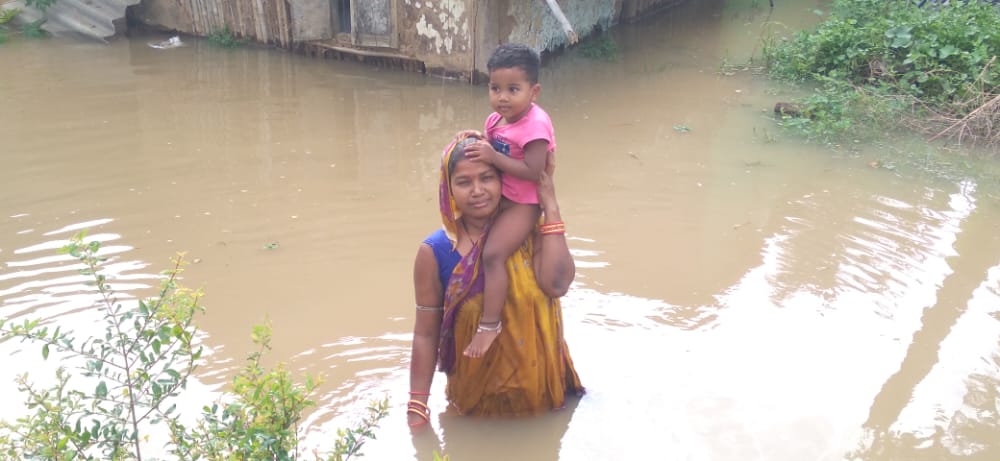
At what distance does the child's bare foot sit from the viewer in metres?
2.95

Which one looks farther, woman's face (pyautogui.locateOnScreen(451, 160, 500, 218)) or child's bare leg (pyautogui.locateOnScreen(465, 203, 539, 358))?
child's bare leg (pyautogui.locateOnScreen(465, 203, 539, 358))

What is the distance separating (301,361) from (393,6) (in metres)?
5.31

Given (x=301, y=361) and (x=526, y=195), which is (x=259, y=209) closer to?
(x=301, y=361)

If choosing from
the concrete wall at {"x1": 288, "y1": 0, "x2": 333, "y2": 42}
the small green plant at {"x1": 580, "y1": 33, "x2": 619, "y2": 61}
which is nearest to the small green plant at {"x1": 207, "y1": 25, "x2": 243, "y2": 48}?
the concrete wall at {"x1": 288, "y1": 0, "x2": 333, "y2": 42}

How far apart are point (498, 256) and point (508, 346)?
37 cm

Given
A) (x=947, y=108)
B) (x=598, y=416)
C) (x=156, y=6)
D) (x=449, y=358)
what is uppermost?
(x=156, y=6)

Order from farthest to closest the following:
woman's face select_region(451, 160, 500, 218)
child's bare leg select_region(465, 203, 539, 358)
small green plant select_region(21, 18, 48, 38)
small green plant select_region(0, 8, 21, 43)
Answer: small green plant select_region(0, 8, 21, 43), small green plant select_region(21, 18, 48, 38), child's bare leg select_region(465, 203, 539, 358), woman's face select_region(451, 160, 500, 218)

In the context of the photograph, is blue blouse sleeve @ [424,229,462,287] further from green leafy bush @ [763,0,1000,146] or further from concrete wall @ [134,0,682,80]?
concrete wall @ [134,0,682,80]

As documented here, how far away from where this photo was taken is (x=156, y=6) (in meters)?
9.67

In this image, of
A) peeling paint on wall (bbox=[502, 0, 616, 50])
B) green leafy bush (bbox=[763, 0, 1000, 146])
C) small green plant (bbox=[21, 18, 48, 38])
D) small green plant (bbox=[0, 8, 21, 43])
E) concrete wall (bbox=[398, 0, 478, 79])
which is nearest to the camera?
green leafy bush (bbox=[763, 0, 1000, 146])

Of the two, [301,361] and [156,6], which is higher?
[156,6]

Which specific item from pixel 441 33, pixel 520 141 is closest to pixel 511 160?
pixel 520 141

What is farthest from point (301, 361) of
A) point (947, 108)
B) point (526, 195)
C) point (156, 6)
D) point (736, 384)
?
point (156, 6)

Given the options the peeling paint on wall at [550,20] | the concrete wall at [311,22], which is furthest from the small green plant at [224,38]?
the peeling paint on wall at [550,20]
